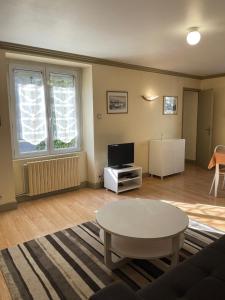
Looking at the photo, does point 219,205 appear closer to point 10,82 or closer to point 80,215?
point 80,215

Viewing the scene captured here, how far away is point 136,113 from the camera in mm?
4832

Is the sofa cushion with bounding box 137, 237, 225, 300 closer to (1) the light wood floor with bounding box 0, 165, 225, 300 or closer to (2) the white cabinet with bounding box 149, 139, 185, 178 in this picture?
(1) the light wood floor with bounding box 0, 165, 225, 300

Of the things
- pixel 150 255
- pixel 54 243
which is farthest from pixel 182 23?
pixel 54 243

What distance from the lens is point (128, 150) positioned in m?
4.38

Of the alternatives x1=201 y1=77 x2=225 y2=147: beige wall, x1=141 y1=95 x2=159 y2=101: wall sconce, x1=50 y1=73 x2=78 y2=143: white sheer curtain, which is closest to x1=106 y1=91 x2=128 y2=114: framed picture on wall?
x1=141 y1=95 x2=159 y2=101: wall sconce

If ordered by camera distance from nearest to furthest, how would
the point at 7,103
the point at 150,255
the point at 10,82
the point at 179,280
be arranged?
the point at 179,280 → the point at 150,255 → the point at 7,103 → the point at 10,82

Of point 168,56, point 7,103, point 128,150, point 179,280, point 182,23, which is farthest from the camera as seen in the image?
point 128,150

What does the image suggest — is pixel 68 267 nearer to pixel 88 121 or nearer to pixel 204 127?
pixel 88 121

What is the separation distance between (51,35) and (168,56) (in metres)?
2.02

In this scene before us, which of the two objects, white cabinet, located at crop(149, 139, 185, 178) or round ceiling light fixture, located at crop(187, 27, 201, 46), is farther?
white cabinet, located at crop(149, 139, 185, 178)

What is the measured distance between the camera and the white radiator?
376 centimetres

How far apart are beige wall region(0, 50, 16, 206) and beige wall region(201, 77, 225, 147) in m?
4.94

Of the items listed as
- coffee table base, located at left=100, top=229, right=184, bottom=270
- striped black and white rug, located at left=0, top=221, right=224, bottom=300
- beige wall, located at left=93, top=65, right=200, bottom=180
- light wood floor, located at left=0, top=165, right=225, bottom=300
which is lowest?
striped black and white rug, located at left=0, top=221, right=224, bottom=300

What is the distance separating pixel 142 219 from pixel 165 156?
2949 millimetres
